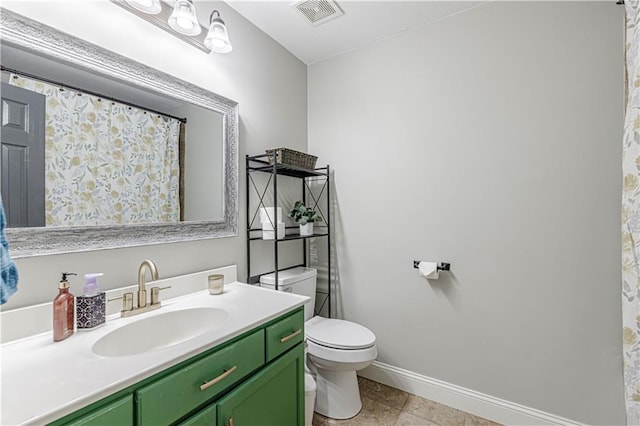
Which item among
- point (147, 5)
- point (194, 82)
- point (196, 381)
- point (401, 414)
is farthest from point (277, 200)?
point (401, 414)

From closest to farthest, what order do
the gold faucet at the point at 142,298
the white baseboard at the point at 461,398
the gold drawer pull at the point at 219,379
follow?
1. the gold drawer pull at the point at 219,379
2. the gold faucet at the point at 142,298
3. the white baseboard at the point at 461,398

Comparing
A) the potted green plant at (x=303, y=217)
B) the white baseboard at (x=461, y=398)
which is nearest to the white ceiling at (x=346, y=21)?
the potted green plant at (x=303, y=217)

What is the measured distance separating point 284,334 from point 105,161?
3.40 feet

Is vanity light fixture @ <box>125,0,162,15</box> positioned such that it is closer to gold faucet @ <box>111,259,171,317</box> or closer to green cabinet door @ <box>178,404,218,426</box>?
gold faucet @ <box>111,259,171,317</box>

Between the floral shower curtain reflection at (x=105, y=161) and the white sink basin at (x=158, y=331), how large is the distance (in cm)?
44

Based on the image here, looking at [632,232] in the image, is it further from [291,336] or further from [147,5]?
[147,5]

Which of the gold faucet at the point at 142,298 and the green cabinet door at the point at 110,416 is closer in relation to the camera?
the green cabinet door at the point at 110,416

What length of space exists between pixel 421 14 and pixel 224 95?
4.43ft

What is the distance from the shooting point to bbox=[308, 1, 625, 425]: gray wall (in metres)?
1.46

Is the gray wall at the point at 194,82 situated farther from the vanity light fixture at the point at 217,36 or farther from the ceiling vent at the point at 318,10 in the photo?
the ceiling vent at the point at 318,10

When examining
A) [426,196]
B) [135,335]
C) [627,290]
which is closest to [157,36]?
[135,335]

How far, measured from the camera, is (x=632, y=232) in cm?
107

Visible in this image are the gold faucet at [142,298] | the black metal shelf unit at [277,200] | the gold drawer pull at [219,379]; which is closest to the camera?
the gold drawer pull at [219,379]

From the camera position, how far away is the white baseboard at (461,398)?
160cm
